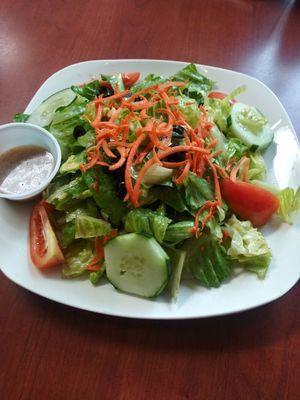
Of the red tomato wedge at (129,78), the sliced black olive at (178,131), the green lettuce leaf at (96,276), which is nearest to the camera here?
the green lettuce leaf at (96,276)

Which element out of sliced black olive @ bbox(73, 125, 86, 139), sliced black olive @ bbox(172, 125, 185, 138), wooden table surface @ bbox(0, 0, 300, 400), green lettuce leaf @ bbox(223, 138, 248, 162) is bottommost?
wooden table surface @ bbox(0, 0, 300, 400)

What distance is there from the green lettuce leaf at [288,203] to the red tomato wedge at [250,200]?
2 centimetres

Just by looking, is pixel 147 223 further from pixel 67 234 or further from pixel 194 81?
pixel 194 81

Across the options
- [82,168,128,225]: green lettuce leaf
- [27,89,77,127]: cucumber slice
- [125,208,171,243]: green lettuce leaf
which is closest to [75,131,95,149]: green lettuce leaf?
[82,168,128,225]: green lettuce leaf

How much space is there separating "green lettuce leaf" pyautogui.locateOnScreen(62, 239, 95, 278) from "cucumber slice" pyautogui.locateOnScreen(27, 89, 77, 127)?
589 mm

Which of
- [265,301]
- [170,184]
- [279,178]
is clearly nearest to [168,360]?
[265,301]

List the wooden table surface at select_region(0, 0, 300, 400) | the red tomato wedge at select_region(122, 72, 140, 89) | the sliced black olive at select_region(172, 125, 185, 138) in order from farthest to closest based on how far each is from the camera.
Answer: the red tomato wedge at select_region(122, 72, 140, 89), the sliced black olive at select_region(172, 125, 185, 138), the wooden table surface at select_region(0, 0, 300, 400)

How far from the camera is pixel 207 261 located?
54.1 inches

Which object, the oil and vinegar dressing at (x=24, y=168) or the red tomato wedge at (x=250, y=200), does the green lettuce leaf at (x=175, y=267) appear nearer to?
the red tomato wedge at (x=250, y=200)

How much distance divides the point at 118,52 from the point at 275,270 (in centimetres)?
164

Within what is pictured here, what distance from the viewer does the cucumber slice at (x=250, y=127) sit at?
5.57 feet

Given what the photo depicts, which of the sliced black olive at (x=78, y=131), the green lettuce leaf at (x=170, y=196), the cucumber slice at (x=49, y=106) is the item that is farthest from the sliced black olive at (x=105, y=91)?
the green lettuce leaf at (x=170, y=196)

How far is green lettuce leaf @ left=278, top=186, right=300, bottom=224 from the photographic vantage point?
4.92 ft

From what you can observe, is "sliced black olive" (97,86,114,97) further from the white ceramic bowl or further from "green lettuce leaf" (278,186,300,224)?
"green lettuce leaf" (278,186,300,224)
